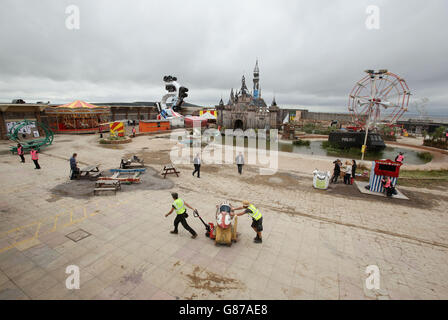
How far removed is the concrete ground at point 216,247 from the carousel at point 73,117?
69.2 ft

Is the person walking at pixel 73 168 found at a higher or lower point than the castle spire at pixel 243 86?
lower

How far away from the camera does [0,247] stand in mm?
5527

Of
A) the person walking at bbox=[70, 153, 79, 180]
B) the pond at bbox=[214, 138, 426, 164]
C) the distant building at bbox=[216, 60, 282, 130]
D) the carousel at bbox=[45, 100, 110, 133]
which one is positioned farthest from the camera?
the distant building at bbox=[216, 60, 282, 130]

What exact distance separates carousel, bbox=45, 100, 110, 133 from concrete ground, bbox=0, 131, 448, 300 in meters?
21.1

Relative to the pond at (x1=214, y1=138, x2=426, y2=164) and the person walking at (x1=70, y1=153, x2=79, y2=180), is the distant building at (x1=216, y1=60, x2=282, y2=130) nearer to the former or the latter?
the pond at (x1=214, y1=138, x2=426, y2=164)

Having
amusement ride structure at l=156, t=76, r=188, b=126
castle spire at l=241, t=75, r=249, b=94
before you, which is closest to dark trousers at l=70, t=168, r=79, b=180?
amusement ride structure at l=156, t=76, r=188, b=126

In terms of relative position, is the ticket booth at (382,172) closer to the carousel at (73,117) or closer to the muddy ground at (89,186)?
the muddy ground at (89,186)

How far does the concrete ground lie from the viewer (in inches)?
175

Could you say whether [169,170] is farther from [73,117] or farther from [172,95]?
[172,95]

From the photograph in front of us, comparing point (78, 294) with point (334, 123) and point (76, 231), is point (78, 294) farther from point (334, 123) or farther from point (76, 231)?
point (334, 123)

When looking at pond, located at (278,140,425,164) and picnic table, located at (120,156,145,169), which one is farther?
pond, located at (278,140,425,164)

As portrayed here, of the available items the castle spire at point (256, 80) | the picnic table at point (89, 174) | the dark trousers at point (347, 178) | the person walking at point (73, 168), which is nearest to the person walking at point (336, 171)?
the dark trousers at point (347, 178)

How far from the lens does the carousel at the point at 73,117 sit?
2722cm

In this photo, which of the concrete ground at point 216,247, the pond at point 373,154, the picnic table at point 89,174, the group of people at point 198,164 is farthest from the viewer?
the pond at point 373,154
